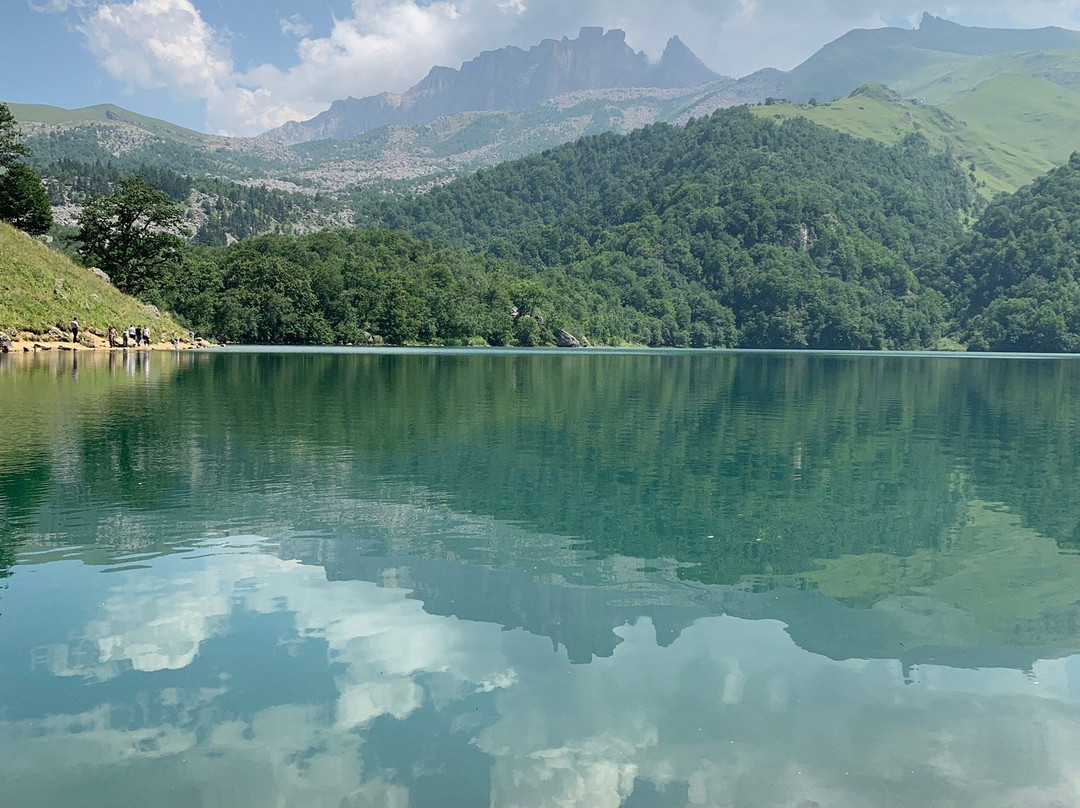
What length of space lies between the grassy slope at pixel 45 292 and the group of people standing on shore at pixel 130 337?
0.87 meters

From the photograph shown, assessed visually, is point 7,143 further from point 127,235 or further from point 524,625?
point 524,625

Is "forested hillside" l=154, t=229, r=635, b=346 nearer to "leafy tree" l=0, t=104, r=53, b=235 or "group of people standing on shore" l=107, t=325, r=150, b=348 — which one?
"leafy tree" l=0, t=104, r=53, b=235

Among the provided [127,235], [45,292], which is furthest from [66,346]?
[127,235]

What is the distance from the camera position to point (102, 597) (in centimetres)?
1363

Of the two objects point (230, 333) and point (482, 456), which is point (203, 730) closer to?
point (482, 456)

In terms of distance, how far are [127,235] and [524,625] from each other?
116 meters

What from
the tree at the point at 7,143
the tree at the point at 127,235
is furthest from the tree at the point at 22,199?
the tree at the point at 127,235

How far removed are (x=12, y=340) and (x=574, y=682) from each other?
7859cm

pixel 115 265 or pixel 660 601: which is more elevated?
pixel 115 265

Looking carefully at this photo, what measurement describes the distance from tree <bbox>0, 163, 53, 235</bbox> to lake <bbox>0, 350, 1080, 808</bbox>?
76.5m

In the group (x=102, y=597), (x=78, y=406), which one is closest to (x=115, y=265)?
(x=78, y=406)

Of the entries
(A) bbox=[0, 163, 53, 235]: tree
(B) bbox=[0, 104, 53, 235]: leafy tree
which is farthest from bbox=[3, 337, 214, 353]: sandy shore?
(B) bbox=[0, 104, 53, 235]: leafy tree

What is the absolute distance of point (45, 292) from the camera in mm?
79688

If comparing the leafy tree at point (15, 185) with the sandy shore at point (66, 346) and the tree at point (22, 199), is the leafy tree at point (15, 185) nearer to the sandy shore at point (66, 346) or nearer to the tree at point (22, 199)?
the tree at point (22, 199)
